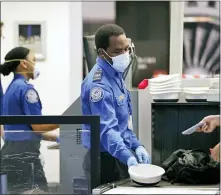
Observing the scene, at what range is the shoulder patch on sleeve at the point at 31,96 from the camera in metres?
1.91

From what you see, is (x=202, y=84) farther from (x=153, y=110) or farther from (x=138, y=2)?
(x=138, y=2)


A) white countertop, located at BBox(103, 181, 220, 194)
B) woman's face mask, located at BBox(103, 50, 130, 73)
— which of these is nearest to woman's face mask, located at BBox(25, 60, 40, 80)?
woman's face mask, located at BBox(103, 50, 130, 73)

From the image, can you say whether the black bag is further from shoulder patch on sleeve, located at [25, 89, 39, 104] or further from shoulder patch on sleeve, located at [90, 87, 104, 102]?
shoulder patch on sleeve, located at [25, 89, 39, 104]

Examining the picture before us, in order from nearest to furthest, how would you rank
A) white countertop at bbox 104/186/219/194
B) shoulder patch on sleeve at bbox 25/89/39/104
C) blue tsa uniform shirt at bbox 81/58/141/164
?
white countertop at bbox 104/186/219/194 → blue tsa uniform shirt at bbox 81/58/141/164 → shoulder patch on sleeve at bbox 25/89/39/104

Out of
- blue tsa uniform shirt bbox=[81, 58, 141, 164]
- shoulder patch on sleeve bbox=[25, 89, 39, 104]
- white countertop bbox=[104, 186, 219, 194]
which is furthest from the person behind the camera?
shoulder patch on sleeve bbox=[25, 89, 39, 104]

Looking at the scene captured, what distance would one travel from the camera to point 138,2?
1.88 metres

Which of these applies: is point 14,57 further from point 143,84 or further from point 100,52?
point 143,84

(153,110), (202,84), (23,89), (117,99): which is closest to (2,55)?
(23,89)

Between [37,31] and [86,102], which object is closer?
[86,102]

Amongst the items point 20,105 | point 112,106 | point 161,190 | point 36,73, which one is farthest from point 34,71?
point 161,190

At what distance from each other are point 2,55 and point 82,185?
26.0 inches

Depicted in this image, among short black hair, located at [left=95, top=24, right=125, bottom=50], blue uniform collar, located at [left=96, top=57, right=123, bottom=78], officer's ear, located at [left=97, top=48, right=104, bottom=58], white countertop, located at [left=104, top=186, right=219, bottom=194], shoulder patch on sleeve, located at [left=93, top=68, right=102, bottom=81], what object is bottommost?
white countertop, located at [left=104, top=186, right=219, bottom=194]

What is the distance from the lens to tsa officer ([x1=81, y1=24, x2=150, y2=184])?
1.79 meters

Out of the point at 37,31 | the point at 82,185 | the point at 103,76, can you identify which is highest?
the point at 37,31
